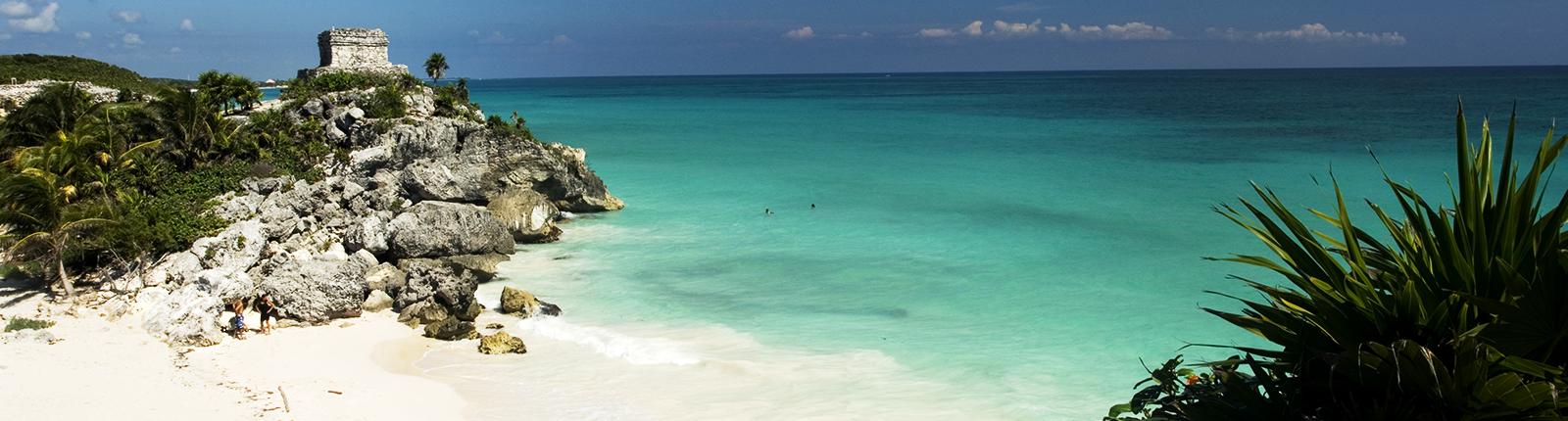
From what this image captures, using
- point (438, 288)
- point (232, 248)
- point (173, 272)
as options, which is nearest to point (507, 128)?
point (232, 248)

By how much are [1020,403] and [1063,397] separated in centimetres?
60

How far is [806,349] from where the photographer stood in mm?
13234

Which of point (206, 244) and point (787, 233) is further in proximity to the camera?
point (787, 233)

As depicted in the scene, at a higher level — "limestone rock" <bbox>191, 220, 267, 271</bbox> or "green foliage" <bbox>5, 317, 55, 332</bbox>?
"limestone rock" <bbox>191, 220, 267, 271</bbox>

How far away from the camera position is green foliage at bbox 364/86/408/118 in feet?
77.3

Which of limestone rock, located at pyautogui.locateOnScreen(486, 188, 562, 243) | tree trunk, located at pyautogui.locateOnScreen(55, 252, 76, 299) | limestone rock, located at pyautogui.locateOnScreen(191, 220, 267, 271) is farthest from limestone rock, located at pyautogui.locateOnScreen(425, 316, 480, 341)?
limestone rock, located at pyautogui.locateOnScreen(486, 188, 562, 243)

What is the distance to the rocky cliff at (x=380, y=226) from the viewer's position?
14.1 metres

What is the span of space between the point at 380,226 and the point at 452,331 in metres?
4.91

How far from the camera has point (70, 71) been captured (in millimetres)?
37469

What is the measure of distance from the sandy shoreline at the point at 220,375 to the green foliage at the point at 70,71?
989 inches

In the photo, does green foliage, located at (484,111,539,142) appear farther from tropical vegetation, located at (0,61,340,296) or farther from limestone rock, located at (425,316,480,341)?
limestone rock, located at (425,316,480,341)

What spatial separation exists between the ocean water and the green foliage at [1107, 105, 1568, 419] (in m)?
2.75

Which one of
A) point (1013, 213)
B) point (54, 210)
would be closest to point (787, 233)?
point (1013, 213)

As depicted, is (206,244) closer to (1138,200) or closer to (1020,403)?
(1020,403)
